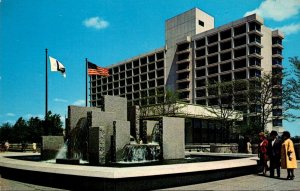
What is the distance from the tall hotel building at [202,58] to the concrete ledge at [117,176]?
147 ft

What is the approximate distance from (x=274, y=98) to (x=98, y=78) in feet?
266

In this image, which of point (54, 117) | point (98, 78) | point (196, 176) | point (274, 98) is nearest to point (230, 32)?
point (274, 98)

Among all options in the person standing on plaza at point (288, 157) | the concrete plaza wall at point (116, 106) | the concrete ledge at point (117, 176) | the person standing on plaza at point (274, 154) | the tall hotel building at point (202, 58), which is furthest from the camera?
the tall hotel building at point (202, 58)

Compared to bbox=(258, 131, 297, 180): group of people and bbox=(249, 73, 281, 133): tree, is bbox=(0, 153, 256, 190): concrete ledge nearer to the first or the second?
bbox=(258, 131, 297, 180): group of people

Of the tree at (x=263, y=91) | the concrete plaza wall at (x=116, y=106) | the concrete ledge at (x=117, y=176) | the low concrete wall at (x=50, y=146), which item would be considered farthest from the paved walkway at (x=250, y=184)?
the tree at (x=263, y=91)

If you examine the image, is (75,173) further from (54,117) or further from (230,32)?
(230,32)

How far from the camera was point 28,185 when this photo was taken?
10414 mm

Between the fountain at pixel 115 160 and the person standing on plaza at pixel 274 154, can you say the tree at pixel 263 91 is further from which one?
the person standing on plaza at pixel 274 154

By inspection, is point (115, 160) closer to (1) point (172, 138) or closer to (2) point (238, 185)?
(1) point (172, 138)

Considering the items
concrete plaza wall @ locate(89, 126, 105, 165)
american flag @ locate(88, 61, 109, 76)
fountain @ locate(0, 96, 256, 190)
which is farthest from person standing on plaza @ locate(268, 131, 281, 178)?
american flag @ locate(88, 61, 109, 76)

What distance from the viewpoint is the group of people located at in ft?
40.6

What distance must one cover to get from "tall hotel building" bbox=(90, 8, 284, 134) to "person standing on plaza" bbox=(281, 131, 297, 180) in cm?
4337

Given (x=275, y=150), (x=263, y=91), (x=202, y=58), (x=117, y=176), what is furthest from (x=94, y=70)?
(x=202, y=58)

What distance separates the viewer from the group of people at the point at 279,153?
12.4 metres
